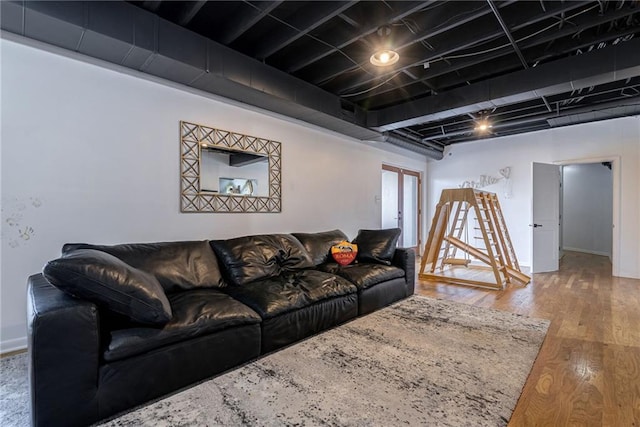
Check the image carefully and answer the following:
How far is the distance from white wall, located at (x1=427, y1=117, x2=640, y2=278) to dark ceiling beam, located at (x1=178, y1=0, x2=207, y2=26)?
6473mm

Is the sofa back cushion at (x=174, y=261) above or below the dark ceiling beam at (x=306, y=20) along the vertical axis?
below

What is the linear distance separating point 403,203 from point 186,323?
6.22 m

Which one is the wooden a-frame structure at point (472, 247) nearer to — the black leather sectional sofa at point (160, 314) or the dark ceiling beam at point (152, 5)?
the black leather sectional sofa at point (160, 314)

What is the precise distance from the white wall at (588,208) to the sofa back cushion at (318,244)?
7913 mm

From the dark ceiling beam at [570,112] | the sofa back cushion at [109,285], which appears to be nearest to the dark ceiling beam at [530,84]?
the dark ceiling beam at [570,112]

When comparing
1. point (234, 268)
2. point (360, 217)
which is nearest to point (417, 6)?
point (234, 268)

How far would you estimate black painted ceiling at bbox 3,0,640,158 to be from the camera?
105 inches

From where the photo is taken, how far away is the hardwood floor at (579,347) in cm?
175

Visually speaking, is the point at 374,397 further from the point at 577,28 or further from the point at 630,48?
the point at 630,48

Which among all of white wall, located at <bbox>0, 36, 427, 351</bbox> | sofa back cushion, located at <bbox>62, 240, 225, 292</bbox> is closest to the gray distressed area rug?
sofa back cushion, located at <bbox>62, 240, 225, 292</bbox>

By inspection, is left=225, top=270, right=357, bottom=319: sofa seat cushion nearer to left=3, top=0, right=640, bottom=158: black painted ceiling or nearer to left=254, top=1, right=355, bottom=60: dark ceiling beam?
left=3, top=0, right=640, bottom=158: black painted ceiling

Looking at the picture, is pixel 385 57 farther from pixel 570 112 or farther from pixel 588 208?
pixel 588 208

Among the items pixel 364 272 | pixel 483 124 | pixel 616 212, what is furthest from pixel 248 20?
pixel 616 212

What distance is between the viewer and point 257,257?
10.0 ft
